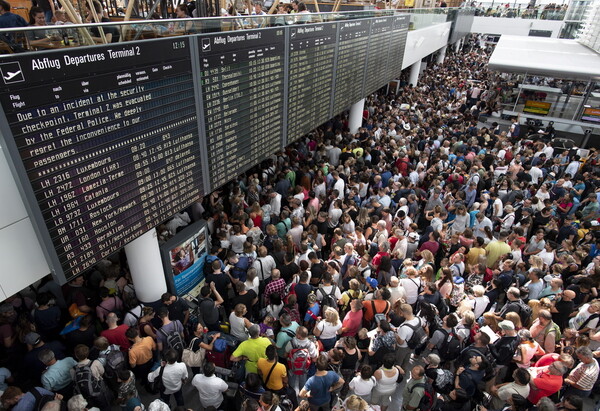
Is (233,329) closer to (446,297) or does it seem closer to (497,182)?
(446,297)

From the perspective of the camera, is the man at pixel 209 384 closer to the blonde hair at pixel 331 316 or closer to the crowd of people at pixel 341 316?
the crowd of people at pixel 341 316

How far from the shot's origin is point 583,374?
4.43m

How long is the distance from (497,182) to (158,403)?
28.8ft

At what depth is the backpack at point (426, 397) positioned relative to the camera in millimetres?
4125

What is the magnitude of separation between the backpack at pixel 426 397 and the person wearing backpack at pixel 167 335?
2.91 metres

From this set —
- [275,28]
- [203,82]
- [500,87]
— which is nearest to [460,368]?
[203,82]

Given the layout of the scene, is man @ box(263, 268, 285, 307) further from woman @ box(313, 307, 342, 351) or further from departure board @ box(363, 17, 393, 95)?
departure board @ box(363, 17, 393, 95)

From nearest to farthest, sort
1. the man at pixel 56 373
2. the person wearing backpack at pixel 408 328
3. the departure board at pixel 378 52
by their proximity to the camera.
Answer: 1. the man at pixel 56 373
2. the person wearing backpack at pixel 408 328
3. the departure board at pixel 378 52

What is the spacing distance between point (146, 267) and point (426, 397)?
4.05 m

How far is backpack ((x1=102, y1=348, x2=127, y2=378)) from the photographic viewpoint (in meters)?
4.31

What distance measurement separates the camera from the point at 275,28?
19.2 ft

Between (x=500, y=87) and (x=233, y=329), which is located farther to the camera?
(x=500, y=87)

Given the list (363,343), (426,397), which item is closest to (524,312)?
(426,397)

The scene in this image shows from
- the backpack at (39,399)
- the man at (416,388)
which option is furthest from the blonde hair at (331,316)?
the backpack at (39,399)
